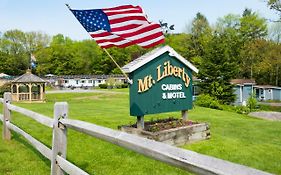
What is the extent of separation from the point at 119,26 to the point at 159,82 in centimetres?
202

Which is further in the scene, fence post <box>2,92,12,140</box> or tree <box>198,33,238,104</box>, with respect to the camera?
tree <box>198,33,238,104</box>

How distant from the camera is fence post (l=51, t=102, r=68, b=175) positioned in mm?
4184

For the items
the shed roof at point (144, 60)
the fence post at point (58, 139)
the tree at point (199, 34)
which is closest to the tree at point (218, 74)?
the shed roof at point (144, 60)

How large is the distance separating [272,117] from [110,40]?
731 inches

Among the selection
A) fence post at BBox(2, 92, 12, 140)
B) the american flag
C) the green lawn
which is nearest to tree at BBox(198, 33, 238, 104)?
the green lawn

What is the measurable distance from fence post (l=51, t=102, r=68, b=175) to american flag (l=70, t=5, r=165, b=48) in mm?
3340

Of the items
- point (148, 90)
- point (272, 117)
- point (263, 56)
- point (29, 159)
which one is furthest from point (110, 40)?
point (263, 56)

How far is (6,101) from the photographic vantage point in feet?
26.4

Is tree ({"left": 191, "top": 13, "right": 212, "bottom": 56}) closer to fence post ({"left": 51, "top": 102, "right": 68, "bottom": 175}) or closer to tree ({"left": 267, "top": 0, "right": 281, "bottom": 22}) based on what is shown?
tree ({"left": 267, "top": 0, "right": 281, "bottom": 22})

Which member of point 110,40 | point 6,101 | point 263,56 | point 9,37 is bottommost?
point 6,101

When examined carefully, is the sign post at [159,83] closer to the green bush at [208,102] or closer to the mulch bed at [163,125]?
the mulch bed at [163,125]

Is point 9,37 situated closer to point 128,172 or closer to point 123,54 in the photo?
point 123,54

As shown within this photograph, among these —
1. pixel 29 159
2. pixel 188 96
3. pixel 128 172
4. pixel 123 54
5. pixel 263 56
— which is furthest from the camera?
pixel 123 54

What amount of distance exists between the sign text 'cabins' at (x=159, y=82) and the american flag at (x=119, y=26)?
0.71 meters
